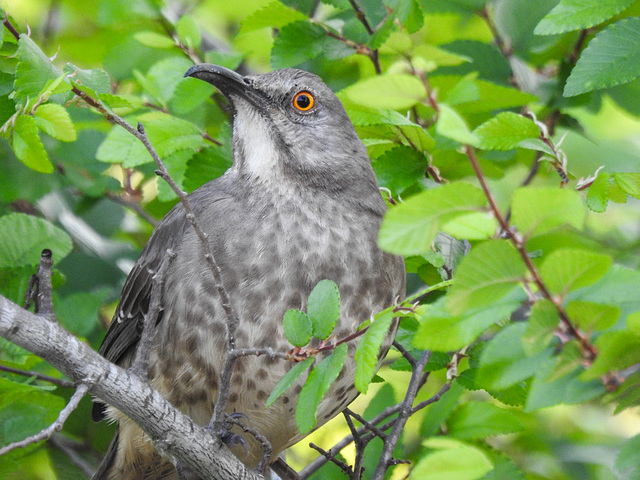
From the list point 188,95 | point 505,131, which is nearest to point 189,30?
point 188,95

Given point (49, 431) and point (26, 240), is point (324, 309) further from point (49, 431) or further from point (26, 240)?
point (26, 240)

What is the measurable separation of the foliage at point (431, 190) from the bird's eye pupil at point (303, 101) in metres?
0.15

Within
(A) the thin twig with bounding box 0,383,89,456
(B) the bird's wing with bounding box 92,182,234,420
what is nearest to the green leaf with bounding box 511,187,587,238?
(A) the thin twig with bounding box 0,383,89,456

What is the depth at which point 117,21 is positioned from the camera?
4.15m

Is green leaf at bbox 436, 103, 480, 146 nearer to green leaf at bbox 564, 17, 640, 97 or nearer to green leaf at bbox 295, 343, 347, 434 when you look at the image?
green leaf at bbox 295, 343, 347, 434

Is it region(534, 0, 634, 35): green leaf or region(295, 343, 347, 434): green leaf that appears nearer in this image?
region(295, 343, 347, 434): green leaf

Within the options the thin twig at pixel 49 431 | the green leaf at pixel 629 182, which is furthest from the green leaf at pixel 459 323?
the thin twig at pixel 49 431

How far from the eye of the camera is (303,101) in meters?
3.60

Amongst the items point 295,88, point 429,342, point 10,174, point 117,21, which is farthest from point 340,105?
point 429,342

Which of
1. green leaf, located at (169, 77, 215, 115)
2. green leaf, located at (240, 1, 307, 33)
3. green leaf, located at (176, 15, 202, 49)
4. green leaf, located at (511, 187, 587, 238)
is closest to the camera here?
green leaf, located at (511, 187, 587, 238)

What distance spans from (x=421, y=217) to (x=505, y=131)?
0.53 m

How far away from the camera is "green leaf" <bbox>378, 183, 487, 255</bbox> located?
5.41 ft

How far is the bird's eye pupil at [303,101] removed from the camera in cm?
359

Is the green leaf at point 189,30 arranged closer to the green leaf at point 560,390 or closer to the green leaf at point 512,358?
the green leaf at point 512,358
